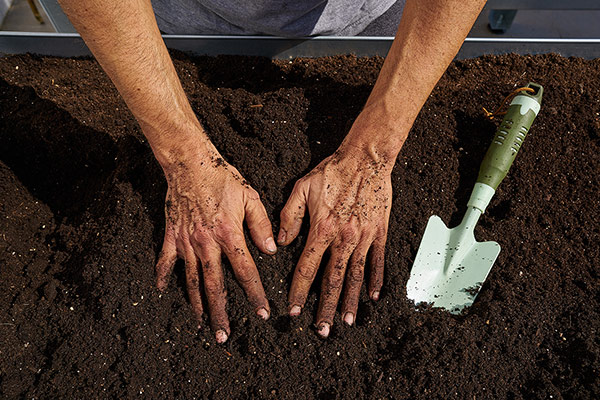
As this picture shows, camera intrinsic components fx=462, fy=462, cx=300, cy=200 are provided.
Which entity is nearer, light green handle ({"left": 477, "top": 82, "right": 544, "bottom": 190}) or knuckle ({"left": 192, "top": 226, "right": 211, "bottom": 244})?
knuckle ({"left": 192, "top": 226, "right": 211, "bottom": 244})

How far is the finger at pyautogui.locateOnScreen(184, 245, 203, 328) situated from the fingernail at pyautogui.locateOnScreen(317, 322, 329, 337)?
0.26 metres

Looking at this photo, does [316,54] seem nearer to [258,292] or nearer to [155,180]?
[155,180]

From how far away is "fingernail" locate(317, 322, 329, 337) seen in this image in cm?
97

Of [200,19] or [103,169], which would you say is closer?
[103,169]

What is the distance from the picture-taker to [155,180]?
112 cm

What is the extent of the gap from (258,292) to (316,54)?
0.77 m

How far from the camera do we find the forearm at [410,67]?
3.16ft

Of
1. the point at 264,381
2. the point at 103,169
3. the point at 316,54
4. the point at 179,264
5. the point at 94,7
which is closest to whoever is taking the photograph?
the point at 94,7

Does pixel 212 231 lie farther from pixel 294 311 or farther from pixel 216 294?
pixel 294 311

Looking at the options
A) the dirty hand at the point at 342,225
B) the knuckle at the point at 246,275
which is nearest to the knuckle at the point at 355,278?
the dirty hand at the point at 342,225

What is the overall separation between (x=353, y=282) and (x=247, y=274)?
0.23 m

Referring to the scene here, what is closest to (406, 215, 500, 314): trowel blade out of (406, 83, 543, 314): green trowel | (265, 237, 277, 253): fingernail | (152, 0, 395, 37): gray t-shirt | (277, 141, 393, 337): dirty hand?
(406, 83, 543, 314): green trowel

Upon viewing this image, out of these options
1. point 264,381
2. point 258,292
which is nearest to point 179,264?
point 258,292

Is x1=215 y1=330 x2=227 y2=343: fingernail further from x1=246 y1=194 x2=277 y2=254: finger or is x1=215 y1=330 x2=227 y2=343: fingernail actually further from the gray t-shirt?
the gray t-shirt
